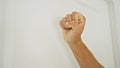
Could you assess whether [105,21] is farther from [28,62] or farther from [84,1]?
[28,62]

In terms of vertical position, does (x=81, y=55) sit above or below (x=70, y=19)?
below

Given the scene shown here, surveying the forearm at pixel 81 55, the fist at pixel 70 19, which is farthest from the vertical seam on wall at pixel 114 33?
the fist at pixel 70 19

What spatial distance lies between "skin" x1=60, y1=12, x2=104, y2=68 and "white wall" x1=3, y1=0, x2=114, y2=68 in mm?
46

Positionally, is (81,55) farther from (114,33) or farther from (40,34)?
(114,33)

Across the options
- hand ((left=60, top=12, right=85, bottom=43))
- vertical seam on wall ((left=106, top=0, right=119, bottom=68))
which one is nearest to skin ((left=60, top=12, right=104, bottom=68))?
hand ((left=60, top=12, right=85, bottom=43))

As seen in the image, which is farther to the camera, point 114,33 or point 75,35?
Answer: point 114,33

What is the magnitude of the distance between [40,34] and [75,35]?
8.0 inches

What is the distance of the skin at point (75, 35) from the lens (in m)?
0.97

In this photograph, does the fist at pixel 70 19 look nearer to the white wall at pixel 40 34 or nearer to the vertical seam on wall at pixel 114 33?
the white wall at pixel 40 34

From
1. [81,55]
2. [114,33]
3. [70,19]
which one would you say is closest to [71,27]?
[70,19]

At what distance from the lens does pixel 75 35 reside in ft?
3.21

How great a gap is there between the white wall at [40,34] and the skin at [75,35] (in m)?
0.05

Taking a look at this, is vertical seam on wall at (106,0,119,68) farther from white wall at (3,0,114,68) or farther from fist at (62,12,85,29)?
fist at (62,12,85,29)

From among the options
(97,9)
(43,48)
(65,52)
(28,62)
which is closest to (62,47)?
(65,52)
